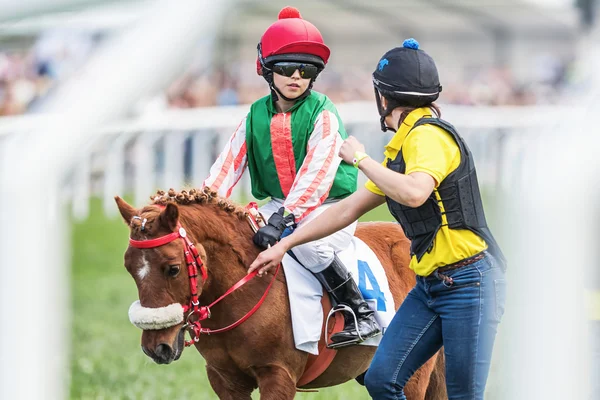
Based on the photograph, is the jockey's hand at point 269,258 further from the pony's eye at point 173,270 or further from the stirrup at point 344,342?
the stirrup at point 344,342

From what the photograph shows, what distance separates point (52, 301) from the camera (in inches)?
51.5

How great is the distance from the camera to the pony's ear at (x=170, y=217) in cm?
366

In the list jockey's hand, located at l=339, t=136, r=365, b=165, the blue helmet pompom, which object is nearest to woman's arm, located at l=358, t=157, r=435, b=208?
jockey's hand, located at l=339, t=136, r=365, b=165

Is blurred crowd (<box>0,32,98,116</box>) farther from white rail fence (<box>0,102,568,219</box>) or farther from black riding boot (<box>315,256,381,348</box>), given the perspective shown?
black riding boot (<box>315,256,381,348</box>)

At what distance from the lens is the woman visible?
3178 millimetres

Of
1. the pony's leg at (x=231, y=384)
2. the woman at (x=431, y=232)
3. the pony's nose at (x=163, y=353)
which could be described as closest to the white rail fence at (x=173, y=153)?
the pony's leg at (x=231, y=384)

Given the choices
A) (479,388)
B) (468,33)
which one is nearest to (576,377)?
(479,388)

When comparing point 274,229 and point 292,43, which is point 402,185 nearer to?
point 274,229

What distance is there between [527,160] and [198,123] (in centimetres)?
1274

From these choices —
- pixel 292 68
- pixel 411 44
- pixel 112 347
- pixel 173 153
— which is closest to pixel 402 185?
pixel 411 44

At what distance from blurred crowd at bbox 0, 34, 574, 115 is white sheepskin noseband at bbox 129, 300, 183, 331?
3.05m

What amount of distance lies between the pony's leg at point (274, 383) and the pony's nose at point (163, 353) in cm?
48

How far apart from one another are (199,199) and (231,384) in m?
0.79

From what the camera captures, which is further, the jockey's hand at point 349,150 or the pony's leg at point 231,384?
the pony's leg at point 231,384
